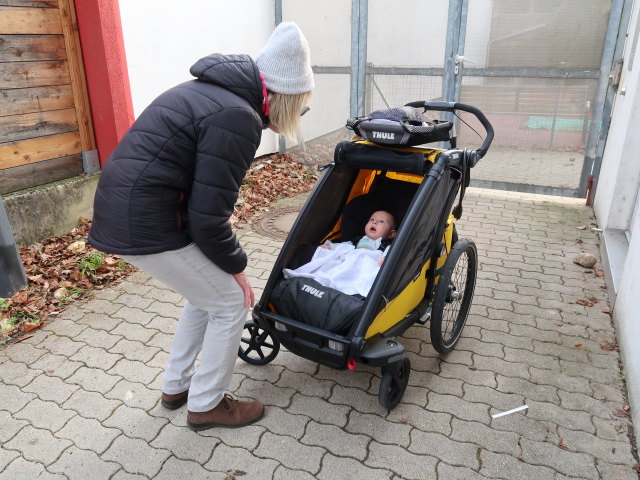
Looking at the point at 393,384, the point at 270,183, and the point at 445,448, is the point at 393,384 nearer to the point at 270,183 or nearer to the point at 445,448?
the point at 445,448

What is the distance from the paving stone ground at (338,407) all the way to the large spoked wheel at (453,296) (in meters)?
0.14

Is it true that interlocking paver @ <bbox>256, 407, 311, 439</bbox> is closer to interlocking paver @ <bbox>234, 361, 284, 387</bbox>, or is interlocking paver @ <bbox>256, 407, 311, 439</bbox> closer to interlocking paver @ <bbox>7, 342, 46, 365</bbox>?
interlocking paver @ <bbox>234, 361, 284, 387</bbox>

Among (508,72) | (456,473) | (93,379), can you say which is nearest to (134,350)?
(93,379)

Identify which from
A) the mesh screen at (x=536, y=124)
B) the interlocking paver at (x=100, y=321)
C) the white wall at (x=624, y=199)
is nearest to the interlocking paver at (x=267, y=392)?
the interlocking paver at (x=100, y=321)

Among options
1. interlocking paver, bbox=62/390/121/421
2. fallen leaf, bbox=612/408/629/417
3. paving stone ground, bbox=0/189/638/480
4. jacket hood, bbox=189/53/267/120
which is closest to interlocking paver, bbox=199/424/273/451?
paving stone ground, bbox=0/189/638/480

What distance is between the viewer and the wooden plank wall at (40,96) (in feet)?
14.9

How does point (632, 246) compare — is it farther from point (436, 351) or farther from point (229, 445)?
point (229, 445)

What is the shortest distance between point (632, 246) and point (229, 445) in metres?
2.99

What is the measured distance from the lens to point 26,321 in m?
3.72

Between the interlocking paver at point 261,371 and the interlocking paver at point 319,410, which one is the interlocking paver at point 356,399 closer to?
the interlocking paver at point 319,410

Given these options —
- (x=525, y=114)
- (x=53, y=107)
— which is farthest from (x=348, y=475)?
(x=525, y=114)

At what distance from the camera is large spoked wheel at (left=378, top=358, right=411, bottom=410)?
2.67 m

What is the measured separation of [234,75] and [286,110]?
28 centimetres

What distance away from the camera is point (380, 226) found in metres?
3.24
